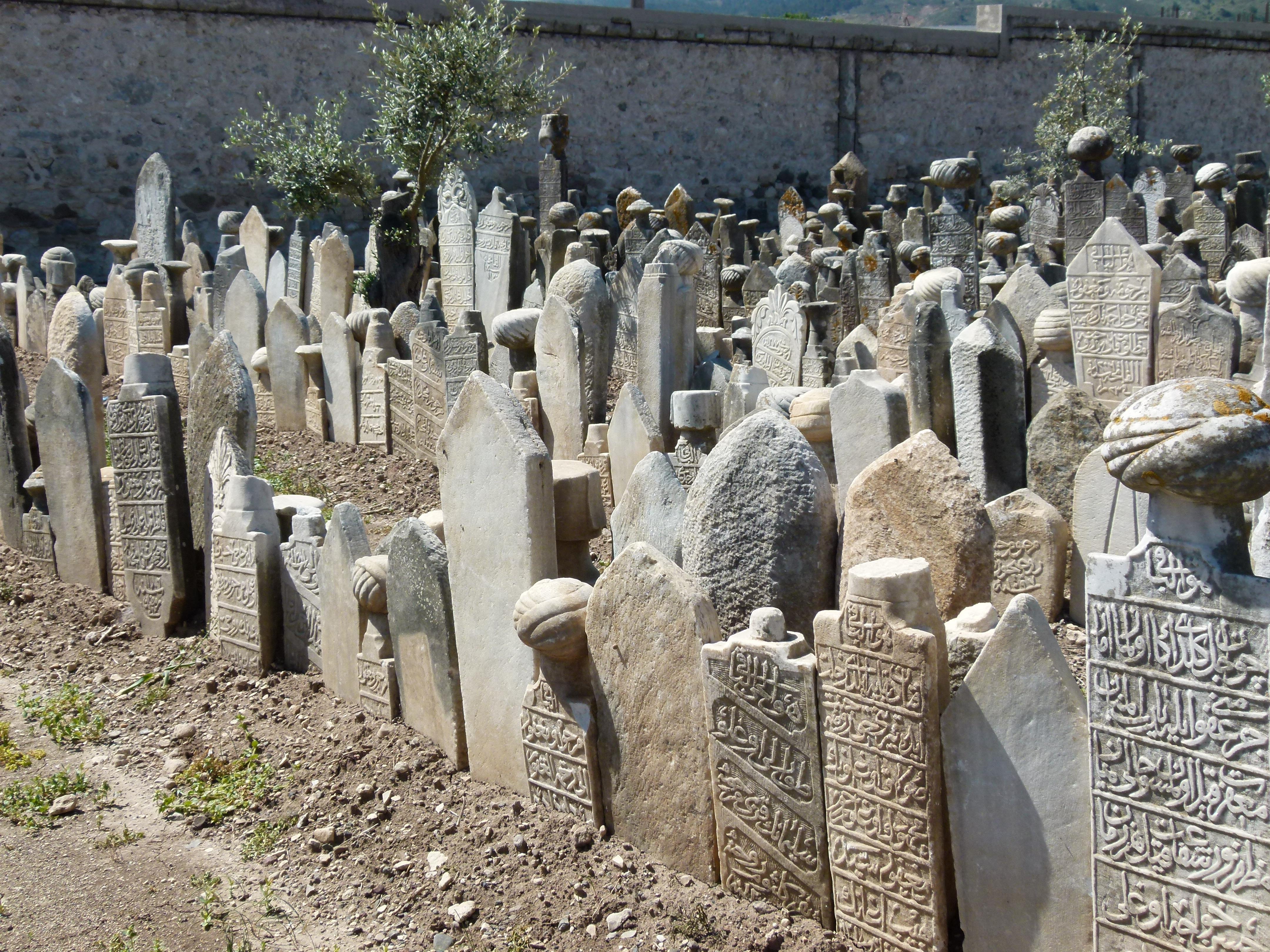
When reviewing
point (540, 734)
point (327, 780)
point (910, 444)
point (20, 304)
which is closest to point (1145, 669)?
point (910, 444)

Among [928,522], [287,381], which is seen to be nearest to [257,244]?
[287,381]

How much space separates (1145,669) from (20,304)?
39.9ft

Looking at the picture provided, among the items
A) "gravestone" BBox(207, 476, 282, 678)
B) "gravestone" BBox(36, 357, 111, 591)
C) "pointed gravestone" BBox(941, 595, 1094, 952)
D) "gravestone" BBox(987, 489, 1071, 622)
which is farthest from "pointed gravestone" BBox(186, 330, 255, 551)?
"pointed gravestone" BBox(941, 595, 1094, 952)

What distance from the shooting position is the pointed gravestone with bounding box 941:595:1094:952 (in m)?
2.74

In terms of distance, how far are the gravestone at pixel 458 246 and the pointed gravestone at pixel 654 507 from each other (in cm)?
622

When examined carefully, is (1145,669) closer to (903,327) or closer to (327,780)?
(327,780)

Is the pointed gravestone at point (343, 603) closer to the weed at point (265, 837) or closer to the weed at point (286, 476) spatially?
the weed at point (265, 837)

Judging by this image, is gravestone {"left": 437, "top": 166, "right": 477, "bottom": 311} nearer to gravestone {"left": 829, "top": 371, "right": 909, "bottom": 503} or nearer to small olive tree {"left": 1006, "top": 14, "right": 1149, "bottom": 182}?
gravestone {"left": 829, "top": 371, "right": 909, "bottom": 503}

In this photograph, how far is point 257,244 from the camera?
42.3 feet

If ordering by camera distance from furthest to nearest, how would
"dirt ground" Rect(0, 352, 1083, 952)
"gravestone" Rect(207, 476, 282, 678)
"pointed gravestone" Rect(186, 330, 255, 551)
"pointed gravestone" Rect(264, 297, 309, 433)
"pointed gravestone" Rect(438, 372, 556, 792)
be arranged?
"pointed gravestone" Rect(264, 297, 309, 433), "pointed gravestone" Rect(186, 330, 255, 551), "gravestone" Rect(207, 476, 282, 678), "pointed gravestone" Rect(438, 372, 556, 792), "dirt ground" Rect(0, 352, 1083, 952)

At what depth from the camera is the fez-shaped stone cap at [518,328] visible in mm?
7723

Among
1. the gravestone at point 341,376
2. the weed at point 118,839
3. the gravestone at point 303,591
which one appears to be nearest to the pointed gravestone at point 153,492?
the gravestone at point 303,591

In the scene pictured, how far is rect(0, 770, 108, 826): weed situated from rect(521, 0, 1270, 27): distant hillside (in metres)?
43.1

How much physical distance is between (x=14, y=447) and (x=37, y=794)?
2.97 metres
